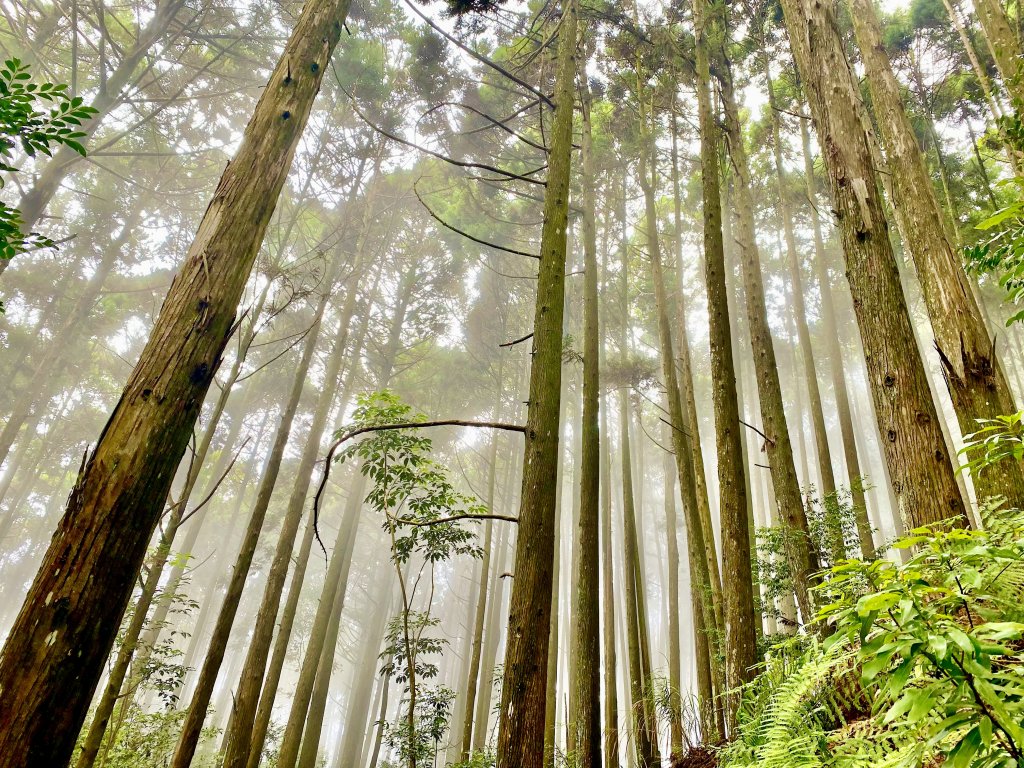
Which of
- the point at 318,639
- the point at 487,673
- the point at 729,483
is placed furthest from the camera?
the point at 487,673

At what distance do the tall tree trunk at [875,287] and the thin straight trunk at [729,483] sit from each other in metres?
1.03

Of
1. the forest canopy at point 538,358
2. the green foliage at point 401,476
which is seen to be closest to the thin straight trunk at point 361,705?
the forest canopy at point 538,358

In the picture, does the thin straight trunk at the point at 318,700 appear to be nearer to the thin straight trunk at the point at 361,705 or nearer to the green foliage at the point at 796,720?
the thin straight trunk at the point at 361,705

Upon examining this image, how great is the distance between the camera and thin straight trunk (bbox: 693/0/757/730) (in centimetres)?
383

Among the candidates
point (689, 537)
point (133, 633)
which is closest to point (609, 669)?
point (689, 537)

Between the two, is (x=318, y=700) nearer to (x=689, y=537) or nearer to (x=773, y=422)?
(x=689, y=537)

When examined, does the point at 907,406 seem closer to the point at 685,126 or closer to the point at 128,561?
the point at 128,561

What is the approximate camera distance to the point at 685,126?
10.6 m

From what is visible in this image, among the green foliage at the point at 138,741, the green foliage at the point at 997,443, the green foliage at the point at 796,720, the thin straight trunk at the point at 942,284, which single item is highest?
the thin straight trunk at the point at 942,284

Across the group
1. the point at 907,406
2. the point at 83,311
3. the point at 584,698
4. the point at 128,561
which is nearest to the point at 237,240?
the point at 128,561

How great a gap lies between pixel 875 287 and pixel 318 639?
1024 centimetres

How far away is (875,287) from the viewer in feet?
11.5

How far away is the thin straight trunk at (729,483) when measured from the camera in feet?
12.6

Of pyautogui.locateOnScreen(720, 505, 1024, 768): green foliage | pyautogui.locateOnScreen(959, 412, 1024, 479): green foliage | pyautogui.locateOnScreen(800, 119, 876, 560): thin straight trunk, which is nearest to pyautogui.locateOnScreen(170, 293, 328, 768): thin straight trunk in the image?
pyautogui.locateOnScreen(720, 505, 1024, 768): green foliage
